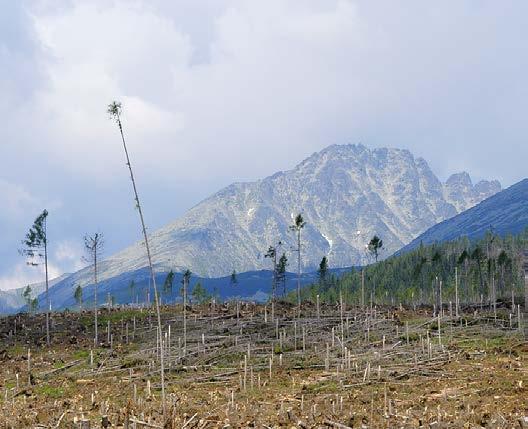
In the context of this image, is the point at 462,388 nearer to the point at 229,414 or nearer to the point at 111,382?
the point at 229,414

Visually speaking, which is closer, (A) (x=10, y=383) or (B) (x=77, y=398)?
(B) (x=77, y=398)

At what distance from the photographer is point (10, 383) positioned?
42.3 m

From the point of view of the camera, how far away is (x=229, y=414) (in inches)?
934

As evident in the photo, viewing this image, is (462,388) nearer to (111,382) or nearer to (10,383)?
(111,382)

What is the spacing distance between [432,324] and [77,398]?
1536 inches

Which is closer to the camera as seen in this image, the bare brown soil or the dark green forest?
the bare brown soil

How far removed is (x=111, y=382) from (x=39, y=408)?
36.0 feet

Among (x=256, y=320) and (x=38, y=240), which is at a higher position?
(x=38, y=240)

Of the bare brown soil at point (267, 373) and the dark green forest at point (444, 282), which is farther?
the dark green forest at point (444, 282)

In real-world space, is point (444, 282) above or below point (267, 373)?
above

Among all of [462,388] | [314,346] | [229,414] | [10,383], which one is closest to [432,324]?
[314,346]

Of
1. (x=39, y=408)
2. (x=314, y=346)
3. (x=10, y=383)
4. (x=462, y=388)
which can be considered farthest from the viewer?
(x=314, y=346)

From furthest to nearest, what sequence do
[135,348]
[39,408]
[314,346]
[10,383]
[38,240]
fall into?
[38,240]
[135,348]
[314,346]
[10,383]
[39,408]

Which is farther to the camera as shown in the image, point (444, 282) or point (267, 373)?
point (444, 282)
